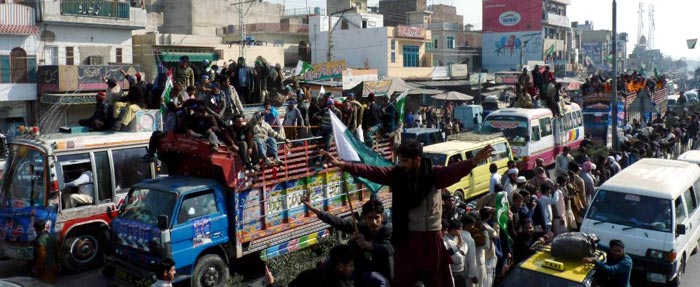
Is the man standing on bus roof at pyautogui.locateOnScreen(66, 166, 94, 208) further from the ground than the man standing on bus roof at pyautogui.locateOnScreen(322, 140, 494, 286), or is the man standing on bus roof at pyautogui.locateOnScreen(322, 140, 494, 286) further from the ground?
the man standing on bus roof at pyautogui.locateOnScreen(322, 140, 494, 286)

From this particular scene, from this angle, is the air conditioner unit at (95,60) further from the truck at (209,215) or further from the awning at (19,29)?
the truck at (209,215)

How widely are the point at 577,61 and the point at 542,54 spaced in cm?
1646

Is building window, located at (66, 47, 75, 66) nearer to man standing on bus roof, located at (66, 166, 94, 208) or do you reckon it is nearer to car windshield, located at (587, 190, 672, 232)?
man standing on bus roof, located at (66, 166, 94, 208)

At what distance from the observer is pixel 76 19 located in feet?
84.4

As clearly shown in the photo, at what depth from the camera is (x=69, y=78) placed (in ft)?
77.9

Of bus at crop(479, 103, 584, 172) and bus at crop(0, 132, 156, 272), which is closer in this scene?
bus at crop(0, 132, 156, 272)

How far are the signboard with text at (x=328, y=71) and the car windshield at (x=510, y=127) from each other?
43.2 ft

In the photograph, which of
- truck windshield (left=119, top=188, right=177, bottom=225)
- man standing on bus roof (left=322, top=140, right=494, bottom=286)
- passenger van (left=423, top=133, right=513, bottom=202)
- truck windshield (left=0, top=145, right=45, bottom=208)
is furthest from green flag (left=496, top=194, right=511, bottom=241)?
truck windshield (left=0, top=145, right=45, bottom=208)

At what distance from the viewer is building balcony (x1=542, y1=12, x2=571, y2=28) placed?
67188 millimetres

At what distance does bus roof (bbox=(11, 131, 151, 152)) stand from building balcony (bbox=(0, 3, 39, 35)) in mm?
16482

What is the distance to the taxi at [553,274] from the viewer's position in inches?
258

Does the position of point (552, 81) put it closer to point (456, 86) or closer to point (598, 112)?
point (598, 112)

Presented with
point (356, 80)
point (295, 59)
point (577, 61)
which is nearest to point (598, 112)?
point (356, 80)

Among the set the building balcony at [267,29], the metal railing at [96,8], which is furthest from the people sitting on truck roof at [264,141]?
the building balcony at [267,29]
